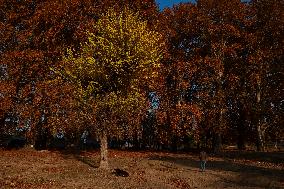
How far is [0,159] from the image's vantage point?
157 feet

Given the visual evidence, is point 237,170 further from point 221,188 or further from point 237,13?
point 237,13

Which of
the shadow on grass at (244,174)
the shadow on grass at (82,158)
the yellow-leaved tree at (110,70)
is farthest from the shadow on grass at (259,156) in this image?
the yellow-leaved tree at (110,70)

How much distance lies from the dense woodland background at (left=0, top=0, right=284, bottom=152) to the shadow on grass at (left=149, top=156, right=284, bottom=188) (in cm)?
1270

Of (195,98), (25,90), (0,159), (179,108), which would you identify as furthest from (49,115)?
(195,98)

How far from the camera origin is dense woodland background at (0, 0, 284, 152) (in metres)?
58.7

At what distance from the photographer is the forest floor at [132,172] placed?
35.8 meters

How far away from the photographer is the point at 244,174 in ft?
145

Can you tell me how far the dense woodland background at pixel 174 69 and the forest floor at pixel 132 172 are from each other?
6.40 metres

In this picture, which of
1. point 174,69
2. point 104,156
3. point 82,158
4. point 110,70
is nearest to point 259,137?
point 174,69

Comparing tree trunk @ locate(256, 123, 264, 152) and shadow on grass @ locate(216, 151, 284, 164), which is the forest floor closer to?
shadow on grass @ locate(216, 151, 284, 164)

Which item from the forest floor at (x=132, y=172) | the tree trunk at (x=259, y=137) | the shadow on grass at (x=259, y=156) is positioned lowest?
the forest floor at (x=132, y=172)

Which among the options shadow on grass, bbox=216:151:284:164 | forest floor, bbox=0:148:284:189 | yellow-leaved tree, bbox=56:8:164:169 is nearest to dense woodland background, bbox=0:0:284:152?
shadow on grass, bbox=216:151:284:164

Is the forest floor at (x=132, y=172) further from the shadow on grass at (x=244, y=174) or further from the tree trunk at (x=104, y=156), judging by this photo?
the tree trunk at (x=104, y=156)

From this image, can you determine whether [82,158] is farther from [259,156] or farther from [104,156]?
[259,156]
